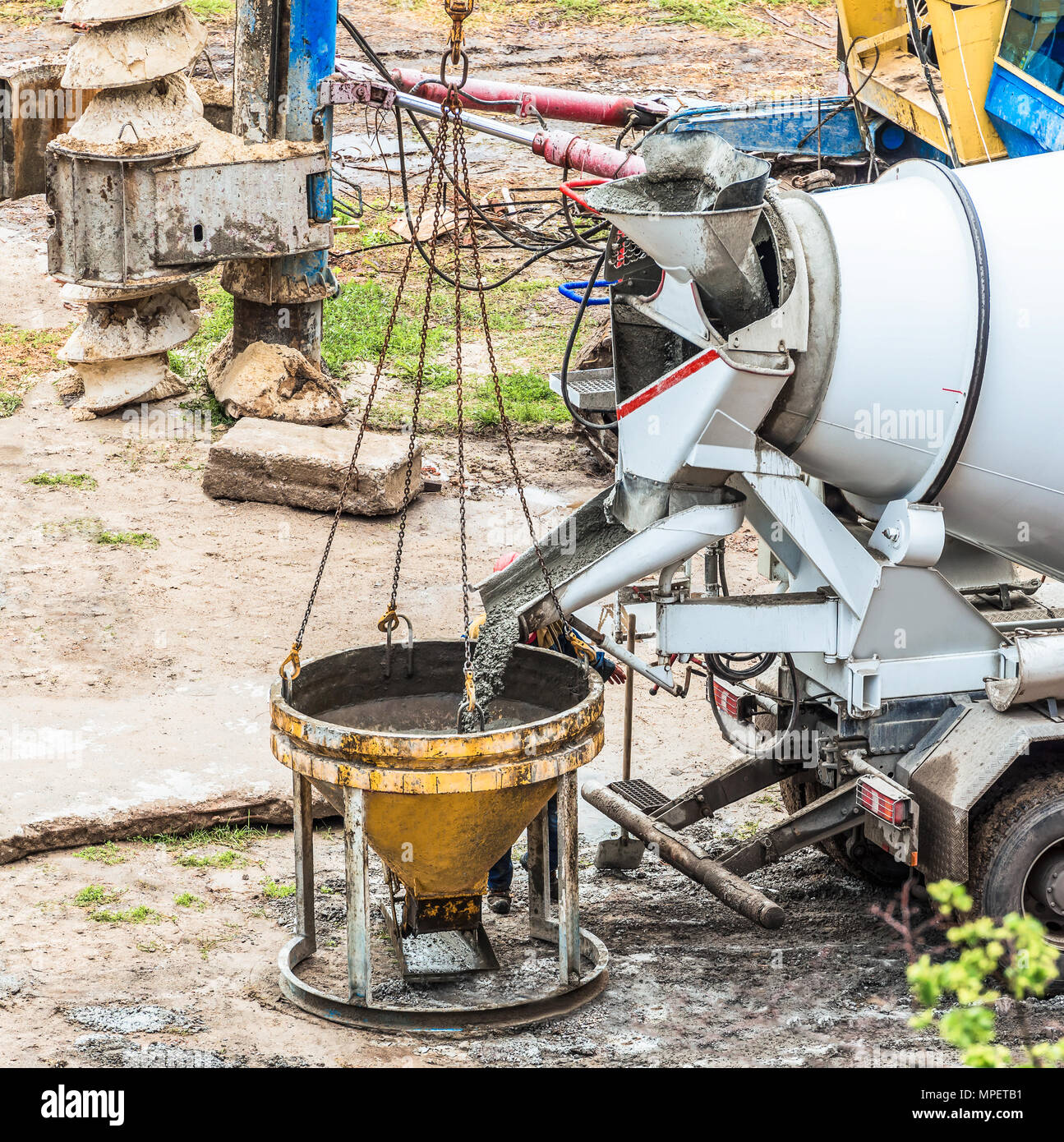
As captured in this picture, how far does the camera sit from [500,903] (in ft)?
19.9

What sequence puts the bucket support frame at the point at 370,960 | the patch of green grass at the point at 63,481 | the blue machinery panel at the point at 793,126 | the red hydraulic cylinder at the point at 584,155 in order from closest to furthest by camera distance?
1. the bucket support frame at the point at 370,960
2. the patch of green grass at the point at 63,481
3. the red hydraulic cylinder at the point at 584,155
4. the blue machinery panel at the point at 793,126

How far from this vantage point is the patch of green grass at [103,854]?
617cm

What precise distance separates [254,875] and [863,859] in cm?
Result: 238

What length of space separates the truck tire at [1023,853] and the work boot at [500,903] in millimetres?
1713

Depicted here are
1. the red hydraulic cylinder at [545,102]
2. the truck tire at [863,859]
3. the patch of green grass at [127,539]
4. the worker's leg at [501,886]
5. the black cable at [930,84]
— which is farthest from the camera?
the red hydraulic cylinder at [545,102]

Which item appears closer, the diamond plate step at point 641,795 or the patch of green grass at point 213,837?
the diamond plate step at point 641,795

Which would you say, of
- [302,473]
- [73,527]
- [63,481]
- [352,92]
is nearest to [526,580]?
[302,473]

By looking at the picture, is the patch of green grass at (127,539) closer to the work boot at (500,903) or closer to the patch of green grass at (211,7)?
the work boot at (500,903)

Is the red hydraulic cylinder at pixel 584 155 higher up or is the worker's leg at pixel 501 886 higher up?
the red hydraulic cylinder at pixel 584 155

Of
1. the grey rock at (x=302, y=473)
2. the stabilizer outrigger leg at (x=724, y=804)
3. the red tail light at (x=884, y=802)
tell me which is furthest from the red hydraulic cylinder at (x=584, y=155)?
the red tail light at (x=884, y=802)

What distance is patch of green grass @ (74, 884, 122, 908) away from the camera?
584 cm

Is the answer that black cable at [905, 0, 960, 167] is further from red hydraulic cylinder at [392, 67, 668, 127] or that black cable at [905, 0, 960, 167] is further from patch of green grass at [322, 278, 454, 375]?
patch of green grass at [322, 278, 454, 375]

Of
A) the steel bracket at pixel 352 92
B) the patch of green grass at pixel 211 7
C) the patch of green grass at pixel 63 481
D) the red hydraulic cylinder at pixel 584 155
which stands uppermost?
the patch of green grass at pixel 211 7

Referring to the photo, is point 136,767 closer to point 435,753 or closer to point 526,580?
point 526,580
